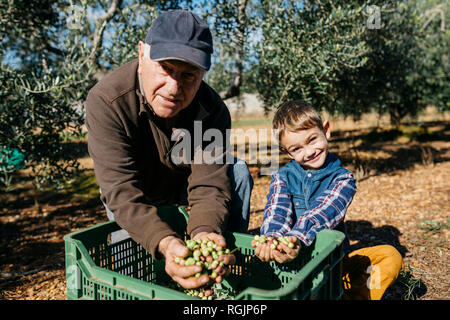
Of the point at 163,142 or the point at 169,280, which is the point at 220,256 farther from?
the point at 169,280

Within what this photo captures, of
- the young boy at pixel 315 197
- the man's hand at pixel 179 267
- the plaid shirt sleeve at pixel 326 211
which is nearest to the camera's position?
the man's hand at pixel 179 267

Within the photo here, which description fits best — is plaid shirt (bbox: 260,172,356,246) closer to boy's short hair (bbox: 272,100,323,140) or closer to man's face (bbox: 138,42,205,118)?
boy's short hair (bbox: 272,100,323,140)

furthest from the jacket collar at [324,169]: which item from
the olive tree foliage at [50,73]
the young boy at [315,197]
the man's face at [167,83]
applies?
the olive tree foliage at [50,73]

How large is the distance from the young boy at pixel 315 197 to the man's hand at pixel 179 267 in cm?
88

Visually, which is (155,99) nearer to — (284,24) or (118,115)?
(118,115)

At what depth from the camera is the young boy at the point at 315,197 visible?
9.02ft

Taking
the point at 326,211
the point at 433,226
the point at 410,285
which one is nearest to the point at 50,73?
the point at 326,211

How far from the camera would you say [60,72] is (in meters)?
5.12

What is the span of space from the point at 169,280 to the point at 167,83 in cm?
176

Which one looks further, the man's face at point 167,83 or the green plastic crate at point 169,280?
the man's face at point 167,83

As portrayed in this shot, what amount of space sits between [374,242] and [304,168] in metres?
2.06

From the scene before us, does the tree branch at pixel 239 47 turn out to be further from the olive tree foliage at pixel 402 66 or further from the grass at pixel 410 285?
the grass at pixel 410 285

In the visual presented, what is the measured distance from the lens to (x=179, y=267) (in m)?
2.02

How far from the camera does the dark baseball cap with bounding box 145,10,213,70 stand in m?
2.20
